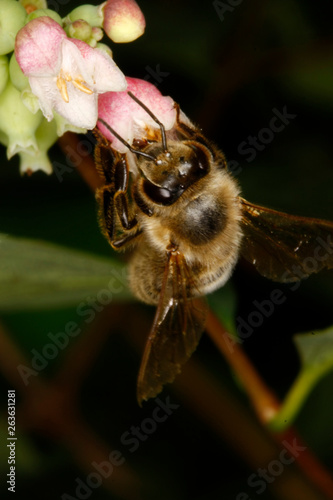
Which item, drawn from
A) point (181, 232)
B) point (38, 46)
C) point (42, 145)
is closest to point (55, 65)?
point (38, 46)

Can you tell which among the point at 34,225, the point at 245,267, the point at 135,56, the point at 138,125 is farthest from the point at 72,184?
the point at 138,125

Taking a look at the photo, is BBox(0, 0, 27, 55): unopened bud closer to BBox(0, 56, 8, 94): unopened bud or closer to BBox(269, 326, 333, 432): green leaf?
BBox(0, 56, 8, 94): unopened bud

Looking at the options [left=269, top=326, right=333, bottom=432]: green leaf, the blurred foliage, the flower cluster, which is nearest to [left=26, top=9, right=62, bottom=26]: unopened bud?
the flower cluster

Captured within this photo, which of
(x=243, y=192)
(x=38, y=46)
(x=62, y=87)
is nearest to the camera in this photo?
(x=38, y=46)

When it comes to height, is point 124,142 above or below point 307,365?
above

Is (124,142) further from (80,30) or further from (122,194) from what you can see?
(80,30)

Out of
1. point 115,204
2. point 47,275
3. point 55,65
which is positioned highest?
point 55,65
